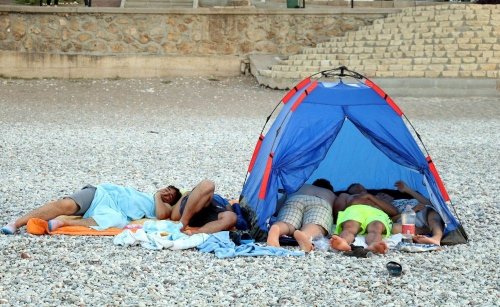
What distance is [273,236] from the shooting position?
7.31 m

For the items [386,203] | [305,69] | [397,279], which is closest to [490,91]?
[305,69]

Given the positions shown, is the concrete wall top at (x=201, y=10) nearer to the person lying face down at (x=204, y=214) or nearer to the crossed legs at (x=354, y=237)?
the person lying face down at (x=204, y=214)

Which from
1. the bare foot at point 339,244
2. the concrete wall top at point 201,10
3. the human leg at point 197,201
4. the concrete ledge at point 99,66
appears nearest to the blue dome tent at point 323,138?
the human leg at point 197,201

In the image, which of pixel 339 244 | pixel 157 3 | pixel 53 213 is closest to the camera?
pixel 339 244

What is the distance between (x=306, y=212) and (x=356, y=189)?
2.53ft

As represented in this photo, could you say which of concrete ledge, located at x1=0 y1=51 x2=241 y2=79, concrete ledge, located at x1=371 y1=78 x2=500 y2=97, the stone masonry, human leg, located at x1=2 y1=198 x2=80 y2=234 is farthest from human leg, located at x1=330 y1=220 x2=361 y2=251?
concrete ledge, located at x1=0 y1=51 x2=241 y2=79

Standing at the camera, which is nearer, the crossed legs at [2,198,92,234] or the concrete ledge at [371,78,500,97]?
the crossed legs at [2,198,92,234]

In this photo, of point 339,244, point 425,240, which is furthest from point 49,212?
point 425,240

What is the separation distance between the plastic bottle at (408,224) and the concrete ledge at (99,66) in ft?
39.5

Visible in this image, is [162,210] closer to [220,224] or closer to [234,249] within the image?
[220,224]

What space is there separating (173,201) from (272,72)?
404 inches

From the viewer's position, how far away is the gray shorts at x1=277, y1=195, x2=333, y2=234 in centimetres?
763

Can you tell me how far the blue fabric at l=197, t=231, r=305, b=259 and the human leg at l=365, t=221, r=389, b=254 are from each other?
→ 554mm

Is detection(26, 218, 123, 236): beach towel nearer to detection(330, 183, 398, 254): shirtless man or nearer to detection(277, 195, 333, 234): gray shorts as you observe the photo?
detection(277, 195, 333, 234): gray shorts
